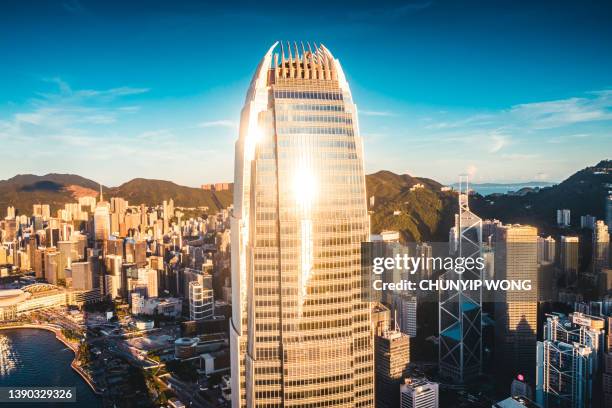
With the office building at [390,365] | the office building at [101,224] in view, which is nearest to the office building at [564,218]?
the office building at [390,365]

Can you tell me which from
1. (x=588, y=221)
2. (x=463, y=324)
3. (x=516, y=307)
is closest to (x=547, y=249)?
(x=588, y=221)

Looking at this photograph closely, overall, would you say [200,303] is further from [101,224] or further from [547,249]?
[101,224]

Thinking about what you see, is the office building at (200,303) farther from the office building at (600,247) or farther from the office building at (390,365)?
the office building at (600,247)

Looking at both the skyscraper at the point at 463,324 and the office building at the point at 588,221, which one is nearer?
the skyscraper at the point at 463,324

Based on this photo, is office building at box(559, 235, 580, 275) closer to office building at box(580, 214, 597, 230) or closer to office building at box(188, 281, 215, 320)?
office building at box(580, 214, 597, 230)

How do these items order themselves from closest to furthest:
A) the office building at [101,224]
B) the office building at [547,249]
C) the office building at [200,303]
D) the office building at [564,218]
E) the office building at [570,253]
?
the office building at [547,249] → the office building at [570,253] → the office building at [564,218] → the office building at [200,303] → the office building at [101,224]

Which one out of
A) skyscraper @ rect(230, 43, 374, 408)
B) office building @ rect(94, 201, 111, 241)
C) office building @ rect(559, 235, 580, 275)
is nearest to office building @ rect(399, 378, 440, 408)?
skyscraper @ rect(230, 43, 374, 408)
